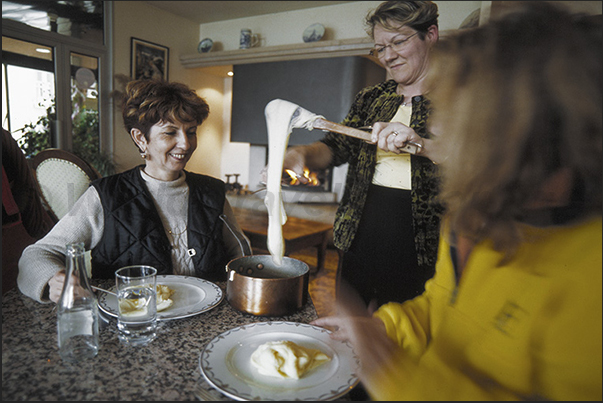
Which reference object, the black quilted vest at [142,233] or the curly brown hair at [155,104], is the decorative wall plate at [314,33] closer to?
the curly brown hair at [155,104]

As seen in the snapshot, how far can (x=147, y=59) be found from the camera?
15.4 feet

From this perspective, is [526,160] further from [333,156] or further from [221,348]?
[333,156]

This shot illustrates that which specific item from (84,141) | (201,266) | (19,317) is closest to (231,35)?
(84,141)

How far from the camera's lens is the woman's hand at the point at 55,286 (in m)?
0.90

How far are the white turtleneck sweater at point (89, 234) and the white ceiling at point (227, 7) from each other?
3.67m

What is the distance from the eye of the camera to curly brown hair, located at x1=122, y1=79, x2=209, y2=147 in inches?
55.6

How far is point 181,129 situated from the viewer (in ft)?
4.74

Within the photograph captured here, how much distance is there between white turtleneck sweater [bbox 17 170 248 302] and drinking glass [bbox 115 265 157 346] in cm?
28

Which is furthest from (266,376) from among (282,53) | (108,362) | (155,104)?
(282,53)

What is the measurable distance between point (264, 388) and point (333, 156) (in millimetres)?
1074

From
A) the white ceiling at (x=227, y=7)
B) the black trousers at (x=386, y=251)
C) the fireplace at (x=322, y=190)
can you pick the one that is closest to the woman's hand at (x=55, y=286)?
the black trousers at (x=386, y=251)

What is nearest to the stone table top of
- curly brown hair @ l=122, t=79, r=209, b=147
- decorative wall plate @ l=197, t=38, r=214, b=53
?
curly brown hair @ l=122, t=79, r=209, b=147

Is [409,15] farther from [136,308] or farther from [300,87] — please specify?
[300,87]

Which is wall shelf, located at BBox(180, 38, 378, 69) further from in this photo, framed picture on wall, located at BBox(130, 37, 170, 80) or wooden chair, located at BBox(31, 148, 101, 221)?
wooden chair, located at BBox(31, 148, 101, 221)
